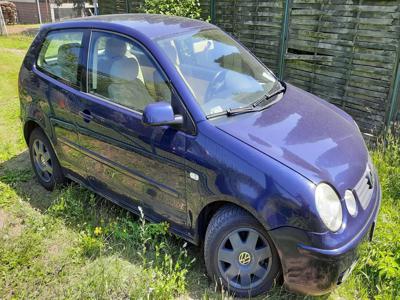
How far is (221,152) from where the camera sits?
2.72 metres

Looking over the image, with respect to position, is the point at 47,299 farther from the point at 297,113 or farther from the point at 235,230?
the point at 297,113

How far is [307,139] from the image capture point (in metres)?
2.88

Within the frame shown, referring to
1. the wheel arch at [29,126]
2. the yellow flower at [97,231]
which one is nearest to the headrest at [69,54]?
the wheel arch at [29,126]

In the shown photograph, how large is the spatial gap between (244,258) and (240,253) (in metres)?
0.05

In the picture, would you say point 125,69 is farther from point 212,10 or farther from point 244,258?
point 212,10

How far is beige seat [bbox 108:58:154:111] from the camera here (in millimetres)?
3230

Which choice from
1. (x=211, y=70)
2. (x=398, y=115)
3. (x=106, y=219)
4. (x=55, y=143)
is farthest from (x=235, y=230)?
(x=398, y=115)

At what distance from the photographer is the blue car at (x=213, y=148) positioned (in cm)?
252

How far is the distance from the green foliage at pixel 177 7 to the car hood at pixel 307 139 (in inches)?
183

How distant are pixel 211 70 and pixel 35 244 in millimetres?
2118

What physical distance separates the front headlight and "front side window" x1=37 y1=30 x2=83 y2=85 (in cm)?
243

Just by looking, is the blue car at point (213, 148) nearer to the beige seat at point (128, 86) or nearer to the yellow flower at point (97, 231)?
the beige seat at point (128, 86)

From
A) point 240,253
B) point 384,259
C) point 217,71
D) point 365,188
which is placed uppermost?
point 217,71

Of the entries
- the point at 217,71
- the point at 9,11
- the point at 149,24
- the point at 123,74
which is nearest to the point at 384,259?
the point at 217,71
